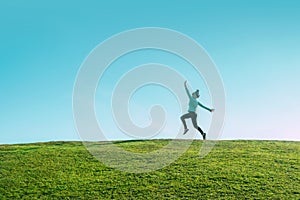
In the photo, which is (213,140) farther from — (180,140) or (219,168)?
(219,168)

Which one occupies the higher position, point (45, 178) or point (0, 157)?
point (0, 157)

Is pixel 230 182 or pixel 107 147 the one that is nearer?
pixel 230 182

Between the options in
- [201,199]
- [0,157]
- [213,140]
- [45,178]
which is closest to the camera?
[201,199]

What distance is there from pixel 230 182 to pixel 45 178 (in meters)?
7.45

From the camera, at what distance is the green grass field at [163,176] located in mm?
17344

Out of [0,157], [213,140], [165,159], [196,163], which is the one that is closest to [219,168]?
[196,163]

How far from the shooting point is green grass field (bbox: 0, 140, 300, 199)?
17344mm

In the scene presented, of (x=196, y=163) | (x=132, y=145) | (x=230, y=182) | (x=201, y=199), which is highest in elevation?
(x=132, y=145)

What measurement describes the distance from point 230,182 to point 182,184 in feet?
6.08

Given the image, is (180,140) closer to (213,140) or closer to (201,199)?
(213,140)

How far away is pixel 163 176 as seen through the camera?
18.9 metres

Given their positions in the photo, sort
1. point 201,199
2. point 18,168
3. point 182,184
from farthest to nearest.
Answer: point 18,168, point 182,184, point 201,199

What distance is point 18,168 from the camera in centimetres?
2062

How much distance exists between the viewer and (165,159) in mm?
21188
